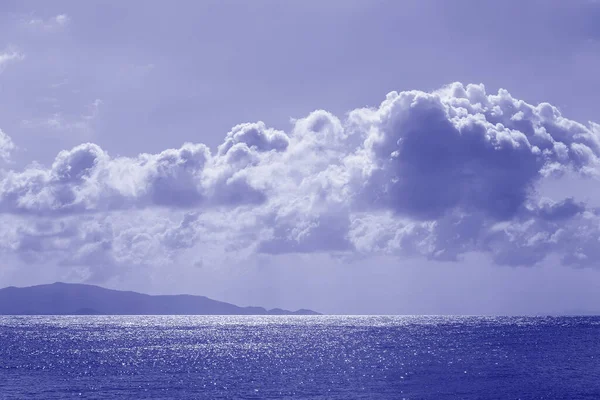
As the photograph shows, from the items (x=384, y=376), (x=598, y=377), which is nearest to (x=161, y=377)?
(x=384, y=376)

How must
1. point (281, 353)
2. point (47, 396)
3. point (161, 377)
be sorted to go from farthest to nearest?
point (281, 353) < point (161, 377) < point (47, 396)

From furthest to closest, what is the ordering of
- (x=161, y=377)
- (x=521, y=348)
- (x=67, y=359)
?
(x=521, y=348) < (x=67, y=359) < (x=161, y=377)

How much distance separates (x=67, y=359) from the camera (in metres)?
125

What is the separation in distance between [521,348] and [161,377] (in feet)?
288

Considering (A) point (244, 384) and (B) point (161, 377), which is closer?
(A) point (244, 384)

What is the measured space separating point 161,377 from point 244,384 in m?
13.9

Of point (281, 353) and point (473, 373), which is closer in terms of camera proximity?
point (473, 373)

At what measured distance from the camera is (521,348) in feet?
492

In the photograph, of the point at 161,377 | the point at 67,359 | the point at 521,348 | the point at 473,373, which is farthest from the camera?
the point at 521,348

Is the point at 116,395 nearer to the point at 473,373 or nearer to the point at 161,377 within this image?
the point at 161,377

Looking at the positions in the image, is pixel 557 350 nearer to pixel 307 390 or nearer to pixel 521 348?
pixel 521 348

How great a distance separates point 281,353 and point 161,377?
45.8 metres

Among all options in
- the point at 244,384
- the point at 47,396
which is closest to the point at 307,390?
the point at 244,384

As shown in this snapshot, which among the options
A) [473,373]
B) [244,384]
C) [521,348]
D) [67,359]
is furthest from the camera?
[521,348]
